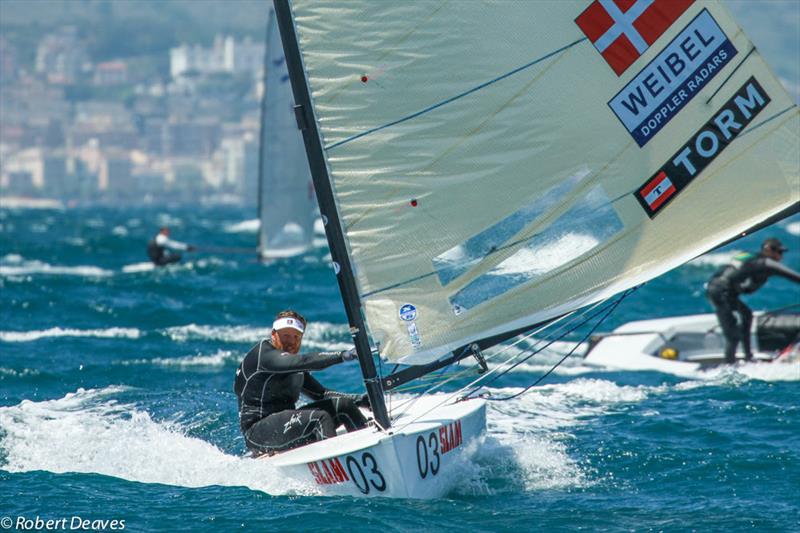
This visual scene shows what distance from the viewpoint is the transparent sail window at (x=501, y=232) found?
8.07m

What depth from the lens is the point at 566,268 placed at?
26.8 feet

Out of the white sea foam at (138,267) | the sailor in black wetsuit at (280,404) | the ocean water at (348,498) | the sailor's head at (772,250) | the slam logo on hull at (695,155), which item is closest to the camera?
the ocean water at (348,498)

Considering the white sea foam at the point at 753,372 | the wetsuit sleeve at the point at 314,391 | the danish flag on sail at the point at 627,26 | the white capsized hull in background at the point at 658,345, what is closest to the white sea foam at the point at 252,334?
the white capsized hull in background at the point at 658,345

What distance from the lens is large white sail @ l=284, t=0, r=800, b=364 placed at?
789 cm

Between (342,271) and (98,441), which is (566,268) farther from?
(98,441)

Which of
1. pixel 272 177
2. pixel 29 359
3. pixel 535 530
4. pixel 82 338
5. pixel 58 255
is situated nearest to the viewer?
pixel 535 530

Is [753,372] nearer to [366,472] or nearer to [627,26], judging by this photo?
[627,26]

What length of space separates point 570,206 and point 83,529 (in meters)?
3.82

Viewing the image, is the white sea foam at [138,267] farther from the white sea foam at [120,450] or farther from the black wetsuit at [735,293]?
the white sea foam at [120,450]

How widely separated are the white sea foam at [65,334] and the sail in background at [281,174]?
10.6 meters

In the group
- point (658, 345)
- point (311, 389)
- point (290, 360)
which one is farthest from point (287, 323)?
point (658, 345)

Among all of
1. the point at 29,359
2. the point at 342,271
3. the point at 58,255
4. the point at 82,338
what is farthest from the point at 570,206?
the point at 58,255

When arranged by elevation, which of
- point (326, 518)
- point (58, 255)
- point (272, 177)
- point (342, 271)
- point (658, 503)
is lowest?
point (658, 503)

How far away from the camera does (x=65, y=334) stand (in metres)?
16.4
